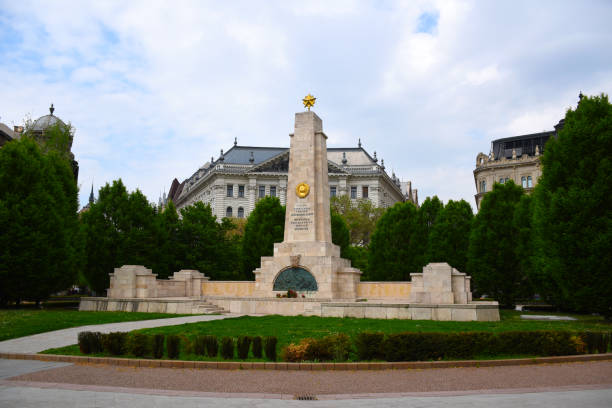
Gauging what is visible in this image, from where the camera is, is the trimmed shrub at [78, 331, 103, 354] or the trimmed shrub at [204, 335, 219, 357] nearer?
the trimmed shrub at [204, 335, 219, 357]

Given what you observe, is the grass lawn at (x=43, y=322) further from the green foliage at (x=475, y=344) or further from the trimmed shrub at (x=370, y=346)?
the green foliage at (x=475, y=344)

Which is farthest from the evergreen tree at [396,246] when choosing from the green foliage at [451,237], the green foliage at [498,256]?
the green foliage at [498,256]

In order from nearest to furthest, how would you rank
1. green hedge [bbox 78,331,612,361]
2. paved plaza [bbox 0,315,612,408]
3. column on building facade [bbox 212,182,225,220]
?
paved plaza [bbox 0,315,612,408] → green hedge [bbox 78,331,612,361] → column on building facade [bbox 212,182,225,220]

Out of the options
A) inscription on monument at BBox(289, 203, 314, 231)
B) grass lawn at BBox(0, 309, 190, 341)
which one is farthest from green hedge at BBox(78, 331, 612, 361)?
inscription on monument at BBox(289, 203, 314, 231)

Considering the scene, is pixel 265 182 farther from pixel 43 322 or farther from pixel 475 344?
pixel 475 344

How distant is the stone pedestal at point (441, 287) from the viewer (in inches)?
1079

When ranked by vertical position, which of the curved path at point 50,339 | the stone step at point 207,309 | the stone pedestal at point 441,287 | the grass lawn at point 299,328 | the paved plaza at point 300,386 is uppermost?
the stone pedestal at point 441,287

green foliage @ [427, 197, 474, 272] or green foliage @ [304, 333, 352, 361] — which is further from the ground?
green foliage @ [427, 197, 474, 272]

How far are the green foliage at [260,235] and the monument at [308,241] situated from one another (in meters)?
14.4

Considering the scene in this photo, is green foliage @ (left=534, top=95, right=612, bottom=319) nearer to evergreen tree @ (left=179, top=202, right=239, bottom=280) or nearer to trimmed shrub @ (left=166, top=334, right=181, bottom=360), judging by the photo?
trimmed shrub @ (left=166, top=334, right=181, bottom=360)

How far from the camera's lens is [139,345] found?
1341 centimetres

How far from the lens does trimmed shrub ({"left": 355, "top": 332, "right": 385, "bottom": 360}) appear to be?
43.5 feet

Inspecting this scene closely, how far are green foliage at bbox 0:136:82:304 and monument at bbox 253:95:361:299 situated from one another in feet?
41.7

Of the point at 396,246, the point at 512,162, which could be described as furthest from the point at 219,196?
the point at 396,246
